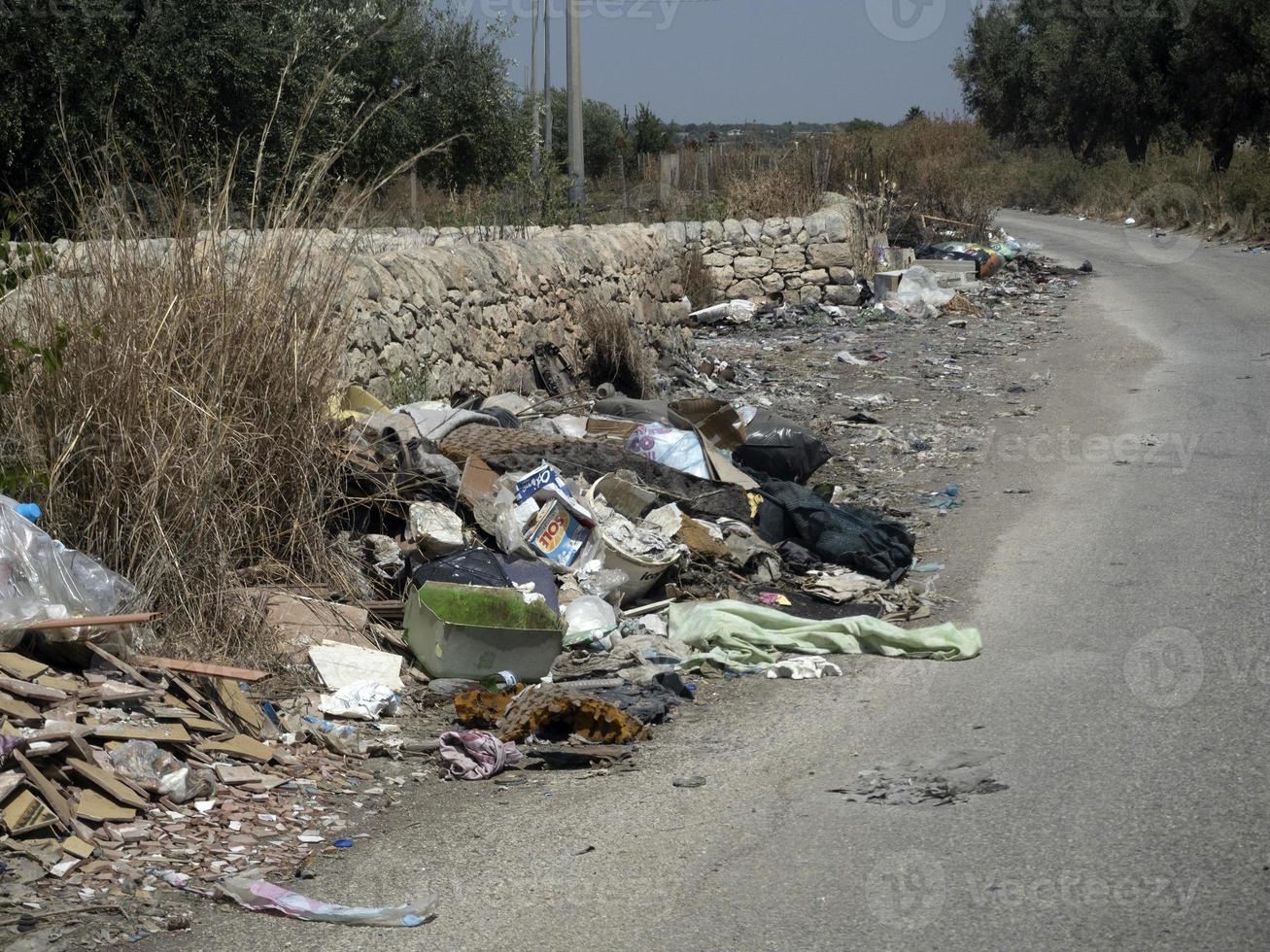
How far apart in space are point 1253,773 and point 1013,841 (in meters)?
1.00

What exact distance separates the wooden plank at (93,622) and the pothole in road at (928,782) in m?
2.57

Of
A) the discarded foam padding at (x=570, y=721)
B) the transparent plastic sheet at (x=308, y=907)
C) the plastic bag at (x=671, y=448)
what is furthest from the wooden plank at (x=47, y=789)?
the plastic bag at (x=671, y=448)

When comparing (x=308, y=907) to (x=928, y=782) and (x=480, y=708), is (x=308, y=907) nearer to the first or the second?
(x=480, y=708)

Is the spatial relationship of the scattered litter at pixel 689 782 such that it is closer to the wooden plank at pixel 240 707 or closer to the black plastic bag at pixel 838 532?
the wooden plank at pixel 240 707

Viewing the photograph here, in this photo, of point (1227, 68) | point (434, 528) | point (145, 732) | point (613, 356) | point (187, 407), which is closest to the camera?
point (145, 732)

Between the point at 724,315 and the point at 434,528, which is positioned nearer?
the point at 434,528

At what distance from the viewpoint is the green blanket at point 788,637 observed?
18.5ft

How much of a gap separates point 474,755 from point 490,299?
633cm

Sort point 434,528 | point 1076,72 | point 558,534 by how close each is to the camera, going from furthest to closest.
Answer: point 1076,72, point 558,534, point 434,528

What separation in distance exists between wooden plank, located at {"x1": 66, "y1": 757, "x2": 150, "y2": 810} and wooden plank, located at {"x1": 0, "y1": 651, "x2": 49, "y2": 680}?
20.6 inches

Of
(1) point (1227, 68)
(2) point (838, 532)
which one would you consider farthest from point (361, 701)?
(1) point (1227, 68)

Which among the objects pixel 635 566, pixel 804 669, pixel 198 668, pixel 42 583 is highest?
pixel 42 583

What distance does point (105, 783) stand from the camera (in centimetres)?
376

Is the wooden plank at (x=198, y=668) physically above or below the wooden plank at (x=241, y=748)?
above
